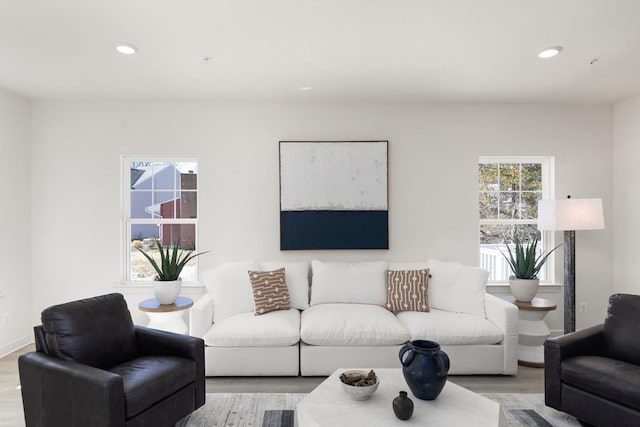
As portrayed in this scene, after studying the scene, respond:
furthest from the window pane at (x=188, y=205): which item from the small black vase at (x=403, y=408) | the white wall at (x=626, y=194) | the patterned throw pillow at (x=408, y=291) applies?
the white wall at (x=626, y=194)

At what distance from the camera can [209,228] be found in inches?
156

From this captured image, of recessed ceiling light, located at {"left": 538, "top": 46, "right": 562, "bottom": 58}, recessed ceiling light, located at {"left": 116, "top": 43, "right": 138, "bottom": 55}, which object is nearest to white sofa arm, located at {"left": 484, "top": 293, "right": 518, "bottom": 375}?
recessed ceiling light, located at {"left": 538, "top": 46, "right": 562, "bottom": 58}

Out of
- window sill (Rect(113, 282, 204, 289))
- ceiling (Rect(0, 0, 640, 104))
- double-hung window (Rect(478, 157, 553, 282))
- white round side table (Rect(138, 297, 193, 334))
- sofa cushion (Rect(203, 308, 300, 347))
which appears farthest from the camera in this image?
double-hung window (Rect(478, 157, 553, 282))

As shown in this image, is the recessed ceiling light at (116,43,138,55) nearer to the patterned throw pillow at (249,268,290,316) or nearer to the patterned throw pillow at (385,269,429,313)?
the patterned throw pillow at (249,268,290,316)

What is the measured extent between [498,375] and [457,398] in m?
1.42

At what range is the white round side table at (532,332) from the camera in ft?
10.9

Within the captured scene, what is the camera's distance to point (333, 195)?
3.93 m

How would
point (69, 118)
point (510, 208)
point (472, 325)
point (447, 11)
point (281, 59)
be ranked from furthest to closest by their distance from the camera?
point (510, 208), point (69, 118), point (472, 325), point (281, 59), point (447, 11)

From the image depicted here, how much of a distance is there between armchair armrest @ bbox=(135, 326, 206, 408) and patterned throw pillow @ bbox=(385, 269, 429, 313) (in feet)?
5.77

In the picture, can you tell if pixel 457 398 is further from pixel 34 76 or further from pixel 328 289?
pixel 34 76

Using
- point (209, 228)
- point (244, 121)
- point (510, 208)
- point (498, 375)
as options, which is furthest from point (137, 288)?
point (510, 208)

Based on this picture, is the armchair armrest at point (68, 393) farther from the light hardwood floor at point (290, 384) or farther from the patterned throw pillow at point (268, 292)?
the patterned throw pillow at point (268, 292)

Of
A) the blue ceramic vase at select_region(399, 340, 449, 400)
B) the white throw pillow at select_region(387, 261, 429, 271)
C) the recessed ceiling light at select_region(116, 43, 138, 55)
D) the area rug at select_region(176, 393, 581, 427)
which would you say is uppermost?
the recessed ceiling light at select_region(116, 43, 138, 55)

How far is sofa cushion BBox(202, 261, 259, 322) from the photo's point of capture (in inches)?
131
